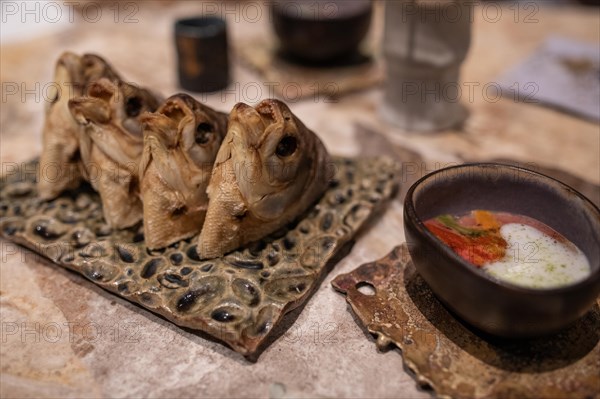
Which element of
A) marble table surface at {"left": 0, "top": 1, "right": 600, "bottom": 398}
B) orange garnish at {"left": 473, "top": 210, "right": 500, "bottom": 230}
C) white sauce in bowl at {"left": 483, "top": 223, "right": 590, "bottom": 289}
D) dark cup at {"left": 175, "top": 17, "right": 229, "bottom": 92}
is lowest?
marble table surface at {"left": 0, "top": 1, "right": 600, "bottom": 398}

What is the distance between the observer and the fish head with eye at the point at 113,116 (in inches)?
68.6

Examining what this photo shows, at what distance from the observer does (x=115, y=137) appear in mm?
1762

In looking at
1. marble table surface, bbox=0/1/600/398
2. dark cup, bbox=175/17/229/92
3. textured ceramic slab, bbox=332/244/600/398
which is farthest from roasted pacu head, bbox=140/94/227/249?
dark cup, bbox=175/17/229/92

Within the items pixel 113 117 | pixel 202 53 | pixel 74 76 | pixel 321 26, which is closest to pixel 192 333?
pixel 113 117

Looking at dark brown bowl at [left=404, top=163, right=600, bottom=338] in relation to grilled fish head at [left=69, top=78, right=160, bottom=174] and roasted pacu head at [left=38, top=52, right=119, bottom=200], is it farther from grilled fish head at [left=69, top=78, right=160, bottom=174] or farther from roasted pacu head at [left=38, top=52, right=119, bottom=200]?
roasted pacu head at [left=38, top=52, right=119, bottom=200]

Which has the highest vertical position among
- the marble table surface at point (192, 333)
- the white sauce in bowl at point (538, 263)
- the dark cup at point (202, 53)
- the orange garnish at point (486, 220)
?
the dark cup at point (202, 53)

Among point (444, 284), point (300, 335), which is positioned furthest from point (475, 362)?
point (300, 335)

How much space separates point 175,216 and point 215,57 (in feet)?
4.58

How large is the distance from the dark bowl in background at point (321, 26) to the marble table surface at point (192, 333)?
265 millimetres

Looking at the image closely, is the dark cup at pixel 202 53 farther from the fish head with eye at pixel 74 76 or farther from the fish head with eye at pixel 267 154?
the fish head with eye at pixel 267 154

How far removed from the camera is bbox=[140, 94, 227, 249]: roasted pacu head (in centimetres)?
164

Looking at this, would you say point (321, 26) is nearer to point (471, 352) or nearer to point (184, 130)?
point (184, 130)

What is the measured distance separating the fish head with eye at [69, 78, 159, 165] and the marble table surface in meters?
0.40

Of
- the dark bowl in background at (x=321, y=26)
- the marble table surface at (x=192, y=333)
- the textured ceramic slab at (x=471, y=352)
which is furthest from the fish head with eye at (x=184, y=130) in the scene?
the dark bowl in background at (x=321, y=26)
